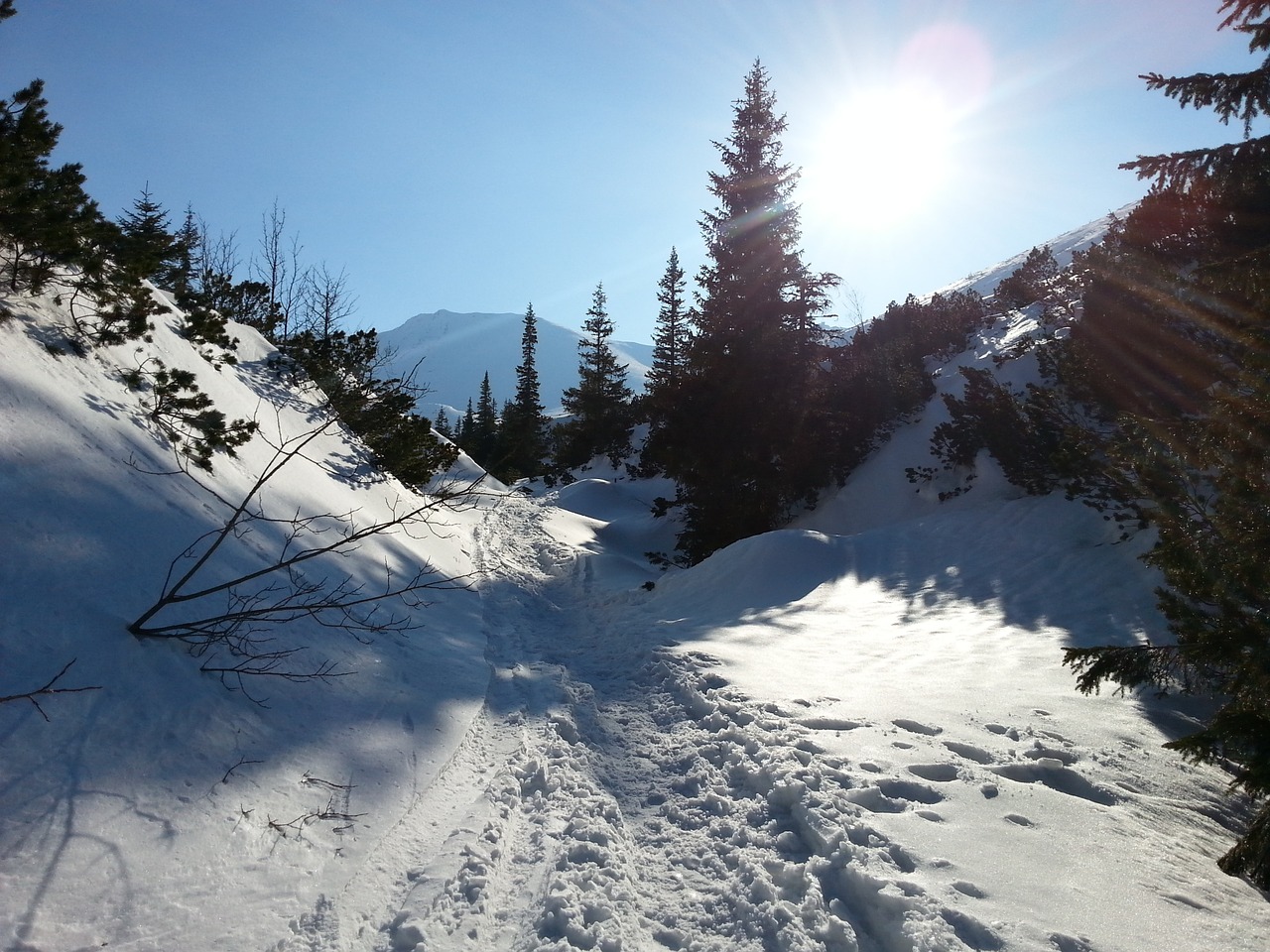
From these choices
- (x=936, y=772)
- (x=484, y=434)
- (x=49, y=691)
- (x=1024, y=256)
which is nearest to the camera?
(x=49, y=691)

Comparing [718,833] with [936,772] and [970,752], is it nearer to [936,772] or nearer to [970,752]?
[936,772]

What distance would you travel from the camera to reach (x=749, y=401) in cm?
1583

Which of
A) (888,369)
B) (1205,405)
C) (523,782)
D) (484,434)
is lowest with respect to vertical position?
(523,782)

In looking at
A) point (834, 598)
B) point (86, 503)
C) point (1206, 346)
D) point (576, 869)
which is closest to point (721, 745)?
point (576, 869)

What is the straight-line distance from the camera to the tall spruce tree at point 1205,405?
3.62 meters

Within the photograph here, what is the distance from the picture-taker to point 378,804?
375 centimetres

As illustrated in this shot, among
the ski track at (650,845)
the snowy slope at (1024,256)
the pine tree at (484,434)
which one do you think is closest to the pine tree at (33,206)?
the ski track at (650,845)

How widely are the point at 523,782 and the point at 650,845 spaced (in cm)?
106

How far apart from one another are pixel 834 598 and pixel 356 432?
428 inches

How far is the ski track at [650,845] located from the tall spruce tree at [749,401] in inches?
392

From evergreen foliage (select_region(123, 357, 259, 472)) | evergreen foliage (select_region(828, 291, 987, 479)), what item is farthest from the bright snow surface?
evergreen foliage (select_region(828, 291, 987, 479))

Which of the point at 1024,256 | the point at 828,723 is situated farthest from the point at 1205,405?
the point at 1024,256

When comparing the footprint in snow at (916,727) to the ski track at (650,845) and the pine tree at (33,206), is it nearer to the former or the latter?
the ski track at (650,845)

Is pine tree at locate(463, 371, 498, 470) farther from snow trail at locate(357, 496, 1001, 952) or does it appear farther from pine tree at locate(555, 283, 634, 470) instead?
snow trail at locate(357, 496, 1001, 952)
